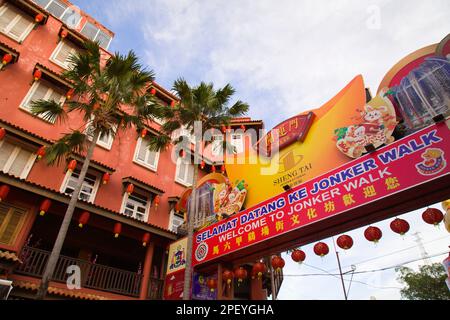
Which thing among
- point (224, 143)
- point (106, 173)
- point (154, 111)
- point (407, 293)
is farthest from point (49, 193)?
point (407, 293)

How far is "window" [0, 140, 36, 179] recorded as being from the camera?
39.9ft

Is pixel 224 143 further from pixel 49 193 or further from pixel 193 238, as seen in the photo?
pixel 49 193

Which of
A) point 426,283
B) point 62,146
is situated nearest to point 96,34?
point 62,146

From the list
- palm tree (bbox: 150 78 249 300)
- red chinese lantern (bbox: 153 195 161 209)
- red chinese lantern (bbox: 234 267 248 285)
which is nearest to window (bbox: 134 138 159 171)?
red chinese lantern (bbox: 153 195 161 209)

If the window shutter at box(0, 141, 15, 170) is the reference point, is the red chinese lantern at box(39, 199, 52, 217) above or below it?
below

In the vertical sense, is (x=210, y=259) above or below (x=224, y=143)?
below

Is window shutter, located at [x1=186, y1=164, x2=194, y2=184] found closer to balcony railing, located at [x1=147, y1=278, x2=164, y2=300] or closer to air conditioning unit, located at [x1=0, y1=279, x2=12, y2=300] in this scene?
balcony railing, located at [x1=147, y1=278, x2=164, y2=300]

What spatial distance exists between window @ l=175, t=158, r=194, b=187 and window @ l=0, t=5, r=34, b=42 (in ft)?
36.1

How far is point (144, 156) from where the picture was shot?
1734 centimetres

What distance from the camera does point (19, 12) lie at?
16.2 meters

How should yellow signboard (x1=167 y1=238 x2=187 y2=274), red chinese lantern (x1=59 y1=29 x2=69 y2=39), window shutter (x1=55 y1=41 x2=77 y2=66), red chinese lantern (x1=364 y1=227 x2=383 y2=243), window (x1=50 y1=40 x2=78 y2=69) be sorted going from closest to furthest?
red chinese lantern (x1=364 y1=227 x2=383 y2=243), yellow signboard (x1=167 y1=238 x2=187 y2=274), window (x1=50 y1=40 x2=78 y2=69), window shutter (x1=55 y1=41 x2=77 y2=66), red chinese lantern (x1=59 y1=29 x2=69 y2=39)

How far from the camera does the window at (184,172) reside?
18.4 metres

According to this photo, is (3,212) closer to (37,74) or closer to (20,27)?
(37,74)

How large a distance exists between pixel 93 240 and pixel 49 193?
4338 mm
